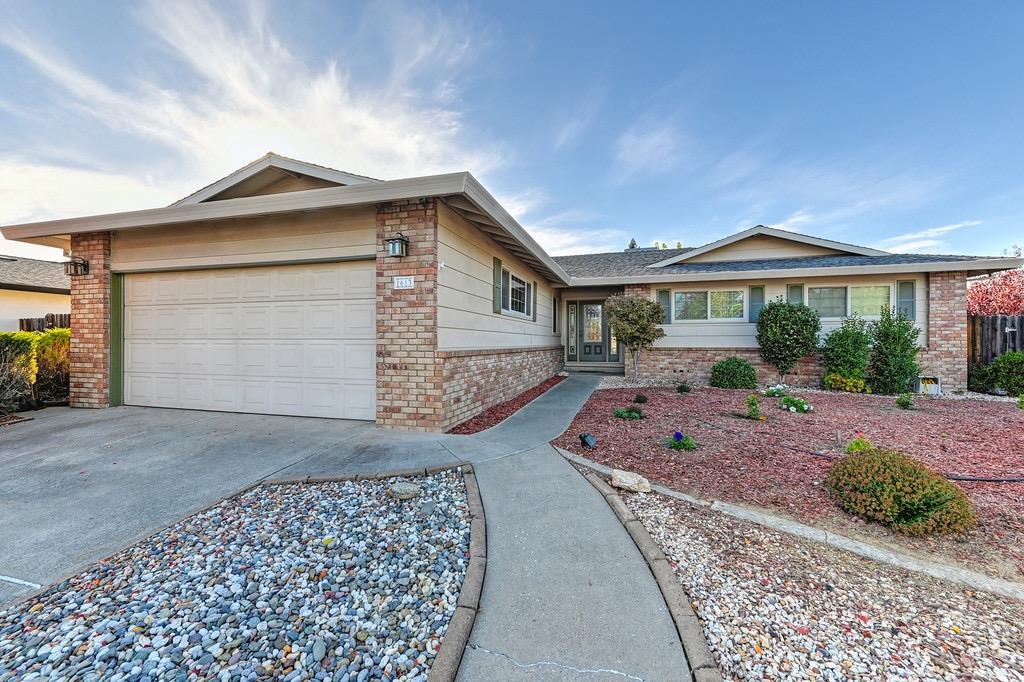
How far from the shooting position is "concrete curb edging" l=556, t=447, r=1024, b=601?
2176 mm

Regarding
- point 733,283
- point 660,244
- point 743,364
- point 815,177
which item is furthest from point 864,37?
point 660,244

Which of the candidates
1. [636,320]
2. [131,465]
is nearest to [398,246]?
[131,465]

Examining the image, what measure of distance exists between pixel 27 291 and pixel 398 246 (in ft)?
50.1

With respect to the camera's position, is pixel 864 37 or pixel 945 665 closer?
pixel 945 665

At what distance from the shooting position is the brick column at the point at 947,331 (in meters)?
9.29

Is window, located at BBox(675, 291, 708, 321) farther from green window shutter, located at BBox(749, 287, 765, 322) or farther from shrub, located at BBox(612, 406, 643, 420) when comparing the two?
shrub, located at BBox(612, 406, 643, 420)

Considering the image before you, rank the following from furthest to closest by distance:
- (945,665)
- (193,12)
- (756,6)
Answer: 1. (756,6)
2. (193,12)
3. (945,665)

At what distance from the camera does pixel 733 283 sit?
1053 cm

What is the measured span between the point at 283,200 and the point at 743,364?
10161 millimetres

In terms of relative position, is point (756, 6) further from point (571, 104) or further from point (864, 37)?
point (571, 104)

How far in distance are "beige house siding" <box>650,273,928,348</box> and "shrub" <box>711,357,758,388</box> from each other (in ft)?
2.92

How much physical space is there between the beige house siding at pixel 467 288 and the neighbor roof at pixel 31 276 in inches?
504

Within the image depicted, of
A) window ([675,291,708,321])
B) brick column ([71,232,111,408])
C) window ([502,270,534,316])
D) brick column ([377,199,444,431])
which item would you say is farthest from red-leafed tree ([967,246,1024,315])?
brick column ([71,232,111,408])

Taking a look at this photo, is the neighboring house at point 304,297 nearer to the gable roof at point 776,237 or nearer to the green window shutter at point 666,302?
the gable roof at point 776,237
